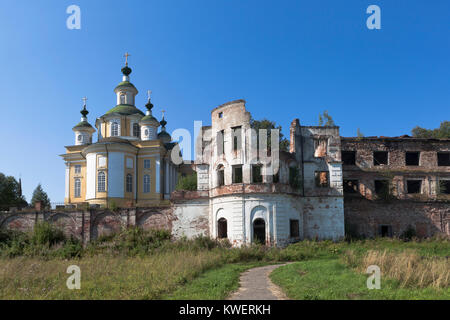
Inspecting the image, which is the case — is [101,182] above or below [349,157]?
below

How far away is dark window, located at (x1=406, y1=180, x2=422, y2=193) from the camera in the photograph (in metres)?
31.5

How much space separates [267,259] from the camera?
20.8 meters

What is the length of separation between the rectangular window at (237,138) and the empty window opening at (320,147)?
6469 mm

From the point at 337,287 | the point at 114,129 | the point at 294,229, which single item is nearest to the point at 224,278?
the point at 337,287

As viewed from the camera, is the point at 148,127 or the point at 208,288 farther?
the point at 148,127

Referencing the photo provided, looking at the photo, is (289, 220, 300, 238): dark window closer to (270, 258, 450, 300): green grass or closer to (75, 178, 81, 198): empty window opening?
(270, 258, 450, 300): green grass

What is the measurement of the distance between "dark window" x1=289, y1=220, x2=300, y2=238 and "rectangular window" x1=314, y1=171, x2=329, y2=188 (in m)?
3.71

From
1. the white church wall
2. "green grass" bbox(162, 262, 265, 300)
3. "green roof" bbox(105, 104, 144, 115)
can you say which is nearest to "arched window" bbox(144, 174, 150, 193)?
the white church wall

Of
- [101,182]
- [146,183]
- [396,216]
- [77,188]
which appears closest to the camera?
[396,216]

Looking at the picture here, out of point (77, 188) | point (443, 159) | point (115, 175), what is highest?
point (443, 159)

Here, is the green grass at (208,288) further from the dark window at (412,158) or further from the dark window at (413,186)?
the dark window at (412,158)

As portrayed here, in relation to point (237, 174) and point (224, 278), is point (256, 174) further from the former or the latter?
point (224, 278)

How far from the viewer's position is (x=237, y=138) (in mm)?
25453

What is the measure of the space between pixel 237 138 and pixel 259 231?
21.8 ft
